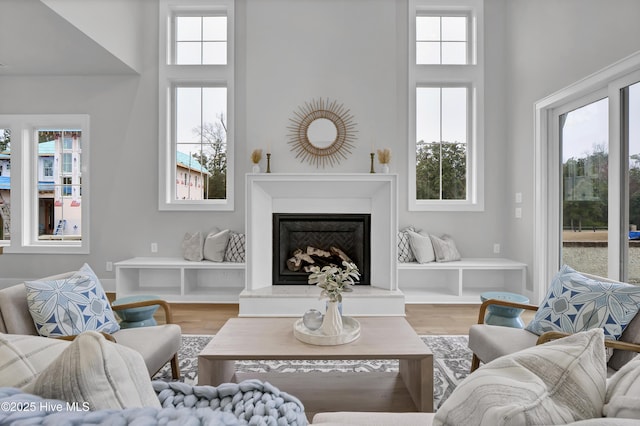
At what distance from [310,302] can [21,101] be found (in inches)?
169

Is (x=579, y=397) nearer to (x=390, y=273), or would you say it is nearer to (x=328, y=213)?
(x=390, y=273)

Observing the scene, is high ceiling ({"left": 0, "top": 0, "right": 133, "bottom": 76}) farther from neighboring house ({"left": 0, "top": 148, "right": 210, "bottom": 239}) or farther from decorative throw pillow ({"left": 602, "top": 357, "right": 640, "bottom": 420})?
decorative throw pillow ({"left": 602, "top": 357, "right": 640, "bottom": 420})

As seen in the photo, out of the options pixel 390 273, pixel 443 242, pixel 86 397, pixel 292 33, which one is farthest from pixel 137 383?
pixel 292 33

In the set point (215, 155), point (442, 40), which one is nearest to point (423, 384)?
point (215, 155)

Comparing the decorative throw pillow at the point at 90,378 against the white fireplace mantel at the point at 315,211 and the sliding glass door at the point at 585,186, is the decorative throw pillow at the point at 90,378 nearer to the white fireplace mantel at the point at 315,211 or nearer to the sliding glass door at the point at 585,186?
the white fireplace mantel at the point at 315,211

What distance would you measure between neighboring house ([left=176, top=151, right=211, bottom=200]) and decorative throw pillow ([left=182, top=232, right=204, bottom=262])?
1.82 ft

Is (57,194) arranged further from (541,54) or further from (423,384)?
(541,54)

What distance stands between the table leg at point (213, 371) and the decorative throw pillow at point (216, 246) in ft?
6.98

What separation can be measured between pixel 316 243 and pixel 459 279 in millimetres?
1635

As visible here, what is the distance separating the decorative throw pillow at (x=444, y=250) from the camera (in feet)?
13.5

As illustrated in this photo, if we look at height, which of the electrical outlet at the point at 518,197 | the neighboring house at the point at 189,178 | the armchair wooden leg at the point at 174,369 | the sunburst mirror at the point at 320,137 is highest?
the sunburst mirror at the point at 320,137

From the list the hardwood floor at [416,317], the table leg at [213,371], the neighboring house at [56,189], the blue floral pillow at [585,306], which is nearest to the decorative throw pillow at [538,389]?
the blue floral pillow at [585,306]

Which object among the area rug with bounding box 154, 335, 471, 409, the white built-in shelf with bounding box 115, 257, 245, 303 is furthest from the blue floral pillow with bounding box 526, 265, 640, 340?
the white built-in shelf with bounding box 115, 257, 245, 303

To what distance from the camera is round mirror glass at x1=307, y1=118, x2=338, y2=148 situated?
424cm
